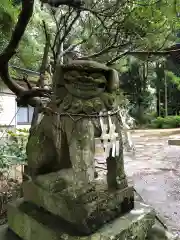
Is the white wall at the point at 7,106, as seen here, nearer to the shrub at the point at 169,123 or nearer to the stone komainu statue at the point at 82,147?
the stone komainu statue at the point at 82,147

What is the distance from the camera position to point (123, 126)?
127 cm

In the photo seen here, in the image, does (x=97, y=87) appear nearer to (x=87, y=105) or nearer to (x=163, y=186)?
(x=87, y=105)

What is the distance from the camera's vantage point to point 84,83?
117 centimetres

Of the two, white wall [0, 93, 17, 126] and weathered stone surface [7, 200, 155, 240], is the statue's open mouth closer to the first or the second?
weathered stone surface [7, 200, 155, 240]

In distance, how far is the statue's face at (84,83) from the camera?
1161 mm

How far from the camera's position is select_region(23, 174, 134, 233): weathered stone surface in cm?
106

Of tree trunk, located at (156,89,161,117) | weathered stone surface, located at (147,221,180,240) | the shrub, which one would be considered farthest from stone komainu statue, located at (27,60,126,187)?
tree trunk, located at (156,89,161,117)

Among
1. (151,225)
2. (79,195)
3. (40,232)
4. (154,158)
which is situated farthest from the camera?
(154,158)

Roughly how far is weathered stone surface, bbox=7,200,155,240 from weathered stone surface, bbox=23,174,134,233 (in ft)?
0.12

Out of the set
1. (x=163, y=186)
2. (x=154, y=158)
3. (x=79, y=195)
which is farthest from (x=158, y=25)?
(x=154, y=158)

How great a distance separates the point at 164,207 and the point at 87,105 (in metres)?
1.49

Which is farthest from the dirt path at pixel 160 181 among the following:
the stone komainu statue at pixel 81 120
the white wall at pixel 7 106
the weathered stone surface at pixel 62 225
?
the white wall at pixel 7 106

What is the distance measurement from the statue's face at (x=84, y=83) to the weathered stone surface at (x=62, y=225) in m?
0.65

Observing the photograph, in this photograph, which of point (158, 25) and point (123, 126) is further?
point (158, 25)
